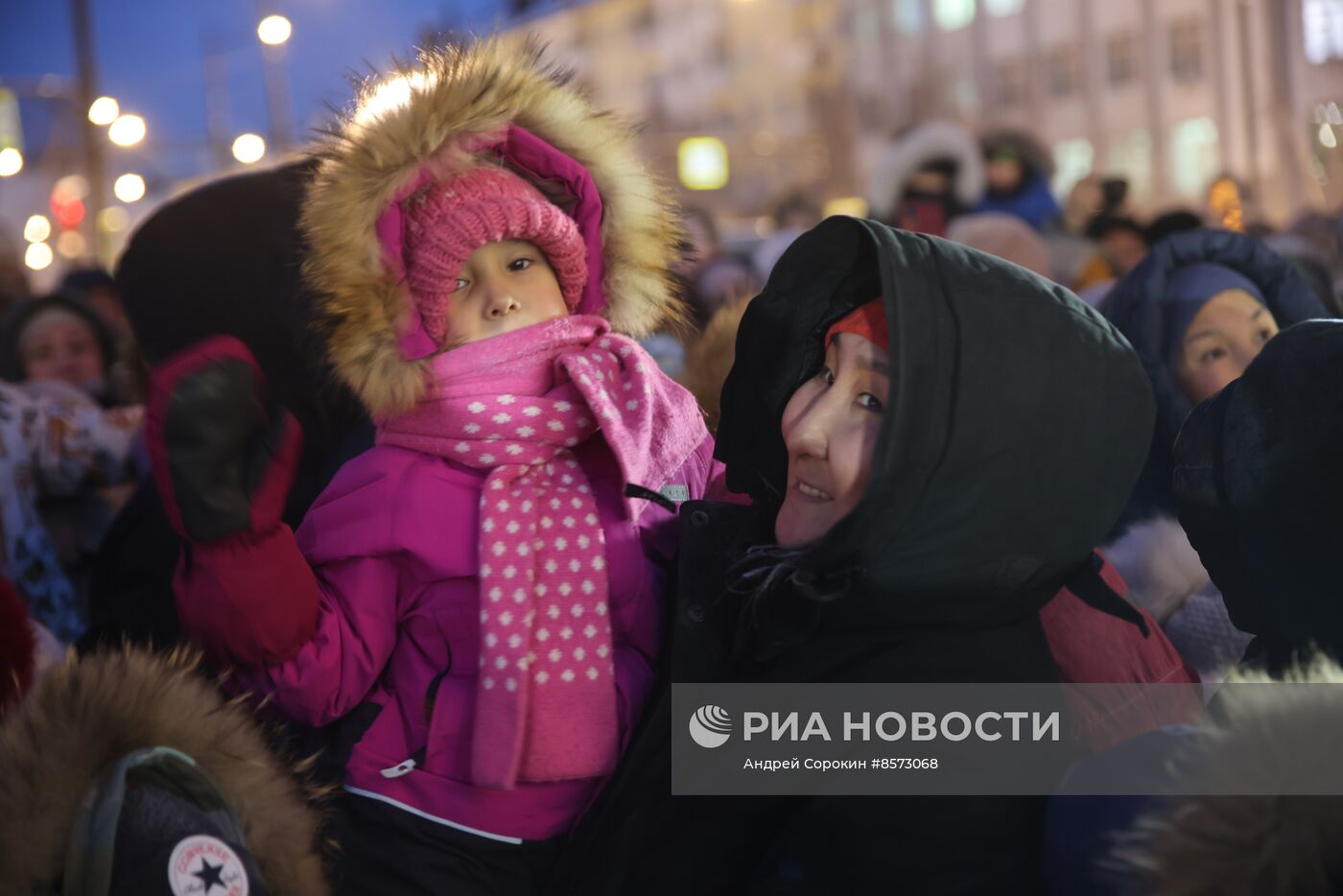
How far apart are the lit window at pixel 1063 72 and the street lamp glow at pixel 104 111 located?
67.8 feet

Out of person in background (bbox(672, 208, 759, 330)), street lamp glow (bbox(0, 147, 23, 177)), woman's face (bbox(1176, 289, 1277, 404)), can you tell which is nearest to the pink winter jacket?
woman's face (bbox(1176, 289, 1277, 404))

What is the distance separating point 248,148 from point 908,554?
721 inches

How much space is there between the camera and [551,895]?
2041mm

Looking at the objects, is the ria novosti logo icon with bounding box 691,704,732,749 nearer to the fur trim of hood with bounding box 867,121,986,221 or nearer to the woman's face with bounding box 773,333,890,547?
the woman's face with bounding box 773,333,890,547

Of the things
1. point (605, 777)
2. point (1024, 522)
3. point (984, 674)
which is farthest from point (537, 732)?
point (1024, 522)

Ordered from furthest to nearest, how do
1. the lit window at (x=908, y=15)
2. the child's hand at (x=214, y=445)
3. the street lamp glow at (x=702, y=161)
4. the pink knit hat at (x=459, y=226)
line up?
the lit window at (x=908, y=15)
the street lamp glow at (x=702, y=161)
the pink knit hat at (x=459, y=226)
the child's hand at (x=214, y=445)

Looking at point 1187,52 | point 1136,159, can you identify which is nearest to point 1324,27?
point 1187,52

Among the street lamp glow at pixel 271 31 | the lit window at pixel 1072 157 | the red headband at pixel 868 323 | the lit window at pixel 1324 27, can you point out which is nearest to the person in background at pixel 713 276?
the red headband at pixel 868 323

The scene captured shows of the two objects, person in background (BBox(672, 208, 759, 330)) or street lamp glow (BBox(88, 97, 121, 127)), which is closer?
person in background (BBox(672, 208, 759, 330))

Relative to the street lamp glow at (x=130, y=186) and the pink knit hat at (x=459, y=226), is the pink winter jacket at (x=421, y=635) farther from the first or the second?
the street lamp glow at (x=130, y=186)

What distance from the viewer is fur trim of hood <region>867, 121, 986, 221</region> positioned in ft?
23.4

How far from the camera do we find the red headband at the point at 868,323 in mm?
1881

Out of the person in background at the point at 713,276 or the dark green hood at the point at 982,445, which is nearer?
the dark green hood at the point at 982,445

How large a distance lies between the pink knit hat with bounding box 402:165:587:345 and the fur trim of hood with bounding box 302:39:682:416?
0.14ft
